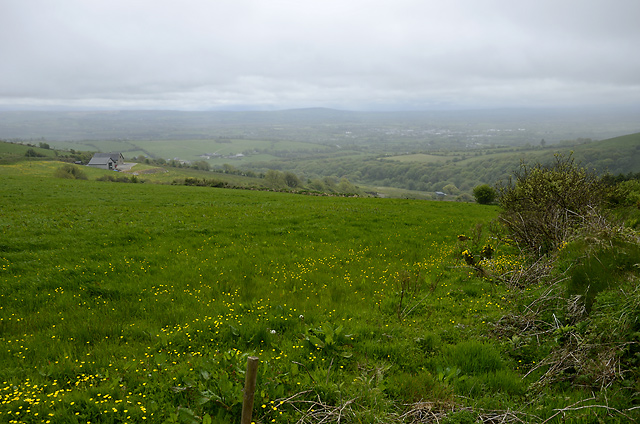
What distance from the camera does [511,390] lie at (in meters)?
4.93

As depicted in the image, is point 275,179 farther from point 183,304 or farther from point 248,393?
point 248,393

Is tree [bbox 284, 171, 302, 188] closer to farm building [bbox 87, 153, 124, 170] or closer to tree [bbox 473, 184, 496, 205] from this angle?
farm building [bbox 87, 153, 124, 170]

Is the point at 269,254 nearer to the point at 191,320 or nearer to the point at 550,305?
the point at 191,320

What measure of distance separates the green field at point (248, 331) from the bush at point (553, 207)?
3.19 ft

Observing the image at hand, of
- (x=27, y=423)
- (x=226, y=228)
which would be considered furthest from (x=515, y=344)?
(x=226, y=228)

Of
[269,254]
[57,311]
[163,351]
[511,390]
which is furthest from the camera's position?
[269,254]

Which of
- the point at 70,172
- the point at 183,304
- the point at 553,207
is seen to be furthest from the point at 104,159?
the point at 553,207

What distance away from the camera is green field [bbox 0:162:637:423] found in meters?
4.45

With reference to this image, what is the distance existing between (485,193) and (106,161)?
107 metres

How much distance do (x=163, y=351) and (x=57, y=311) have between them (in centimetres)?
345

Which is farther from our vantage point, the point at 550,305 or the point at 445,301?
the point at 445,301

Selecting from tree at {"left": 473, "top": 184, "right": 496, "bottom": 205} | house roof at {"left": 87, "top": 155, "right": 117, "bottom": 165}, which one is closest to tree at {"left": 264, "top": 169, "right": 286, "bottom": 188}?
house roof at {"left": 87, "top": 155, "right": 117, "bottom": 165}

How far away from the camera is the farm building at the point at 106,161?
9949 centimetres

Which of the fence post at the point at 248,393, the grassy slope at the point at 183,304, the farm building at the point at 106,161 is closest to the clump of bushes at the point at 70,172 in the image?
the farm building at the point at 106,161
